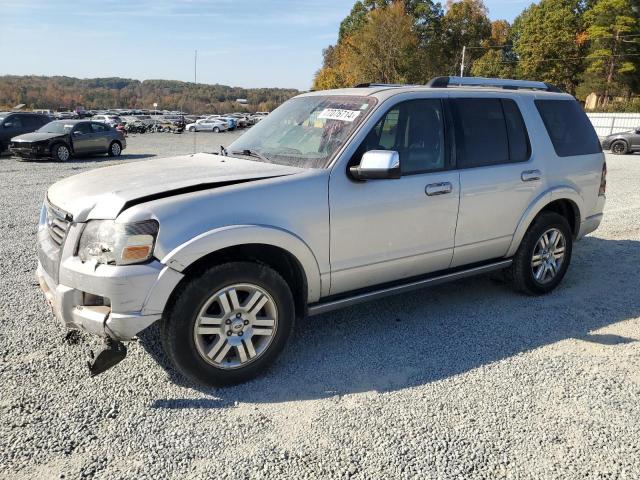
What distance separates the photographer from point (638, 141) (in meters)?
22.8

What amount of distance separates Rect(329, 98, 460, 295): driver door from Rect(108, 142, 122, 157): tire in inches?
722

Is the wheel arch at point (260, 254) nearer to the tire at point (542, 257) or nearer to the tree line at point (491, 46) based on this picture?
the tire at point (542, 257)

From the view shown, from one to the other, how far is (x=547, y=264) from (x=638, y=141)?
2121cm

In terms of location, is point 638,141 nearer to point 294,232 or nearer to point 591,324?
point 591,324

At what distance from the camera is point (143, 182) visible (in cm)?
356

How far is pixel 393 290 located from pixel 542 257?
74.1 inches

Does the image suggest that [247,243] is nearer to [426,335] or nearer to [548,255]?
[426,335]

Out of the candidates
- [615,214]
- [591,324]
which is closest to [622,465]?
[591,324]

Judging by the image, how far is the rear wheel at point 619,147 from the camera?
2320 centimetres

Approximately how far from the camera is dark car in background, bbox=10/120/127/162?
56.9 ft

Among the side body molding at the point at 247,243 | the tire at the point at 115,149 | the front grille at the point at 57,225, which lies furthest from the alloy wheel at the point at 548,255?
the tire at the point at 115,149

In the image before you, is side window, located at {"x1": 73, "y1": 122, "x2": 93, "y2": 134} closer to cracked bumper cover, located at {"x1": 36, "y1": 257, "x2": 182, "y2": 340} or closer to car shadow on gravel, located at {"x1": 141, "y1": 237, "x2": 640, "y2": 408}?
car shadow on gravel, located at {"x1": 141, "y1": 237, "x2": 640, "y2": 408}

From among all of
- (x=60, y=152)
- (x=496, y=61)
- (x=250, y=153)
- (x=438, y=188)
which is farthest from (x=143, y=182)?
(x=496, y=61)

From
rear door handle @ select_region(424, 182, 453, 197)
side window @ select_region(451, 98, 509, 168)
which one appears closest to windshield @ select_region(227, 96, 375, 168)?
rear door handle @ select_region(424, 182, 453, 197)
